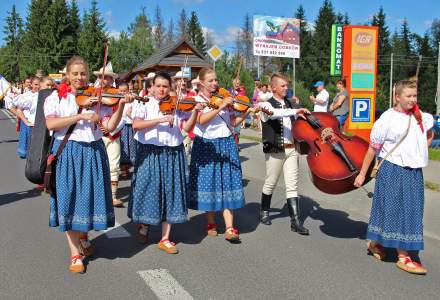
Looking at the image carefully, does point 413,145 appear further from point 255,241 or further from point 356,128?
point 356,128

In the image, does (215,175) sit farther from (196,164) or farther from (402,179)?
(402,179)

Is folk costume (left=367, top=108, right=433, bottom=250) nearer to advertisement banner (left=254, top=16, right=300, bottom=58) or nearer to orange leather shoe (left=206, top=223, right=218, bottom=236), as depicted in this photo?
orange leather shoe (left=206, top=223, right=218, bottom=236)

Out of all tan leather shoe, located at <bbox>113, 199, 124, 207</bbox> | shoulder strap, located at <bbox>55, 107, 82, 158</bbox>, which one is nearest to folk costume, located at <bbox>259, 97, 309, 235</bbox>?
shoulder strap, located at <bbox>55, 107, 82, 158</bbox>

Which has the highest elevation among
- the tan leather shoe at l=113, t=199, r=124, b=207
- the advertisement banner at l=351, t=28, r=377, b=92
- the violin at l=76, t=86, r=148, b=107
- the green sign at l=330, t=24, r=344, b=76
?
the green sign at l=330, t=24, r=344, b=76

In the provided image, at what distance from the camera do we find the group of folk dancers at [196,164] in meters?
4.28

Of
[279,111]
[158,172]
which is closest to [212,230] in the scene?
[158,172]

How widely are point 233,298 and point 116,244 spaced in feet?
5.89

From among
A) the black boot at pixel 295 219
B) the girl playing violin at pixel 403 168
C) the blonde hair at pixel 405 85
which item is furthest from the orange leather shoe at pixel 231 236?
the blonde hair at pixel 405 85

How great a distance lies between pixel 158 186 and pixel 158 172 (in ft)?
0.44

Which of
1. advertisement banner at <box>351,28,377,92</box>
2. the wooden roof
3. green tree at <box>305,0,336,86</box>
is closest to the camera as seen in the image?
advertisement banner at <box>351,28,377,92</box>

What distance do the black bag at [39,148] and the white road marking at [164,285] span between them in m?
1.19

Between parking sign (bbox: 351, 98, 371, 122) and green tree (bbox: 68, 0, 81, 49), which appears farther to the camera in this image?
green tree (bbox: 68, 0, 81, 49)

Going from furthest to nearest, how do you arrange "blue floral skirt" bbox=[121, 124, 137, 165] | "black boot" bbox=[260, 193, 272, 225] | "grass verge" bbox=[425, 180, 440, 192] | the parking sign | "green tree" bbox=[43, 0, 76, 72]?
"green tree" bbox=[43, 0, 76, 72] → the parking sign → "blue floral skirt" bbox=[121, 124, 137, 165] → "grass verge" bbox=[425, 180, 440, 192] → "black boot" bbox=[260, 193, 272, 225]

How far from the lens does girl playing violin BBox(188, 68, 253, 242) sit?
17.3 ft
